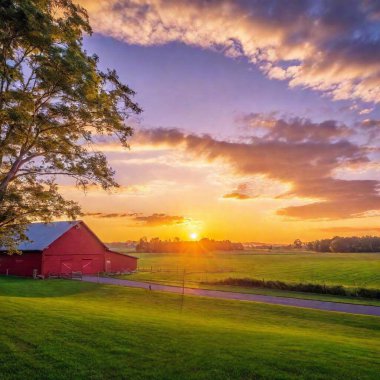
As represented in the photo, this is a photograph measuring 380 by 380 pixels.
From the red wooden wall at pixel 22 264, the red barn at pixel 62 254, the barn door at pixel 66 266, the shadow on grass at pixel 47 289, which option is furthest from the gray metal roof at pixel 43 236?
the shadow on grass at pixel 47 289

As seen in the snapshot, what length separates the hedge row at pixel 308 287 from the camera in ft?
136

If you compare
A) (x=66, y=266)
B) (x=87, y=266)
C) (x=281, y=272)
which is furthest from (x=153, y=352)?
(x=281, y=272)

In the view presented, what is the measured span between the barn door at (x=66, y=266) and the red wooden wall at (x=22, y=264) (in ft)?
13.4

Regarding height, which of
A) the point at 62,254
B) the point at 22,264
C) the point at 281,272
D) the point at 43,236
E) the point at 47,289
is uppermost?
the point at 43,236

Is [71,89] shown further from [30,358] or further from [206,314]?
[206,314]

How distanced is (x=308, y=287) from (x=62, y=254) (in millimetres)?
38627

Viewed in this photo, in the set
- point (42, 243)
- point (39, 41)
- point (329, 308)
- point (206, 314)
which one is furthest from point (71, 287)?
A: point (39, 41)

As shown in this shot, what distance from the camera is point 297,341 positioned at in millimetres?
16406

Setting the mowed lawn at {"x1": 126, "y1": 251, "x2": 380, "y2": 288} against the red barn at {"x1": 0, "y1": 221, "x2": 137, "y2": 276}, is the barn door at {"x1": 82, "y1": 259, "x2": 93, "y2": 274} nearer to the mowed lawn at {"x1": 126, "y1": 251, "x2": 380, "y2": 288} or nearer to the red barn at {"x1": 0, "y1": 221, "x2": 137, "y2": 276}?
the red barn at {"x1": 0, "y1": 221, "x2": 137, "y2": 276}

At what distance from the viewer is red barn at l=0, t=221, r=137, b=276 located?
56906 millimetres

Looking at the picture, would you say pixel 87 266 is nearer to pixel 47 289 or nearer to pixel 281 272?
pixel 47 289

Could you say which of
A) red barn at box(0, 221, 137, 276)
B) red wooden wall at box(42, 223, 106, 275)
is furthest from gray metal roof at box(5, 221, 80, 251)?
red wooden wall at box(42, 223, 106, 275)

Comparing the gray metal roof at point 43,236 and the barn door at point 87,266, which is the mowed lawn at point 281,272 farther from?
the gray metal roof at point 43,236

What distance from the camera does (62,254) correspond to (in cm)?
Result: 5962
